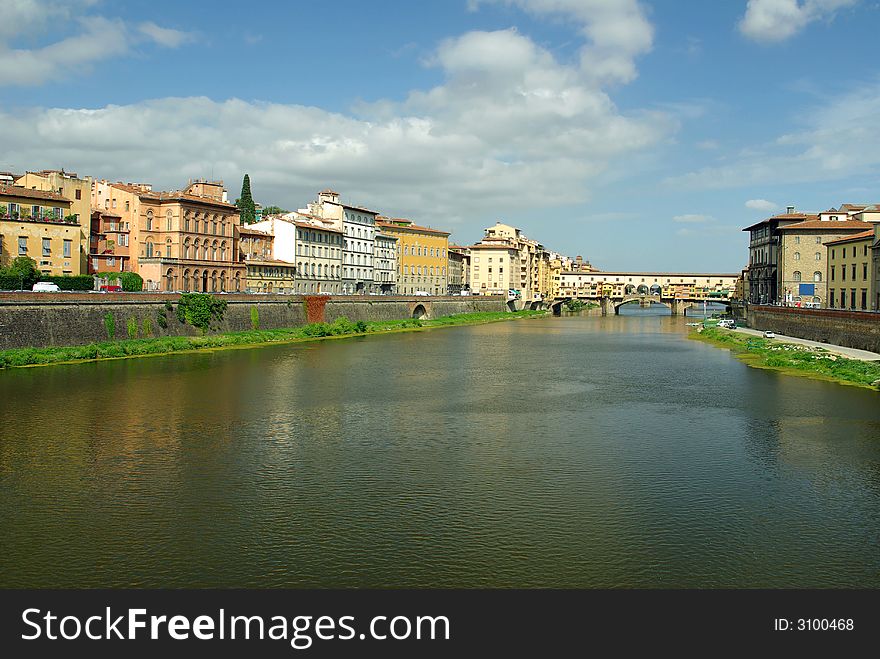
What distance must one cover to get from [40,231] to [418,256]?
76678mm

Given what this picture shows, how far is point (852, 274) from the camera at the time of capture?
7162 centimetres

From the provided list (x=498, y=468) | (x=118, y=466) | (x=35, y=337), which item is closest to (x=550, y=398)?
(x=498, y=468)

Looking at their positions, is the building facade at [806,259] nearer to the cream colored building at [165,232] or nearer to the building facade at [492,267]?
the cream colored building at [165,232]

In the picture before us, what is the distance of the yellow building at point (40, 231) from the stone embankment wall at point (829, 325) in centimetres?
5797

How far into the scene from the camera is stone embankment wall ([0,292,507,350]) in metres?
47.3

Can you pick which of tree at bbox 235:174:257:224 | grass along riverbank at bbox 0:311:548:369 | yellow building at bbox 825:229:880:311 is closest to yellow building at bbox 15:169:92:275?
grass along riverbank at bbox 0:311:548:369

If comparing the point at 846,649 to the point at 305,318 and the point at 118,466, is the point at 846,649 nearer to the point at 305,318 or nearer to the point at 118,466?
the point at 118,466

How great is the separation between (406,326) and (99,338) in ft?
151

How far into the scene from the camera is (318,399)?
36.7 m

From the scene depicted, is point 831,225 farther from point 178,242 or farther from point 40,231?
point 40,231

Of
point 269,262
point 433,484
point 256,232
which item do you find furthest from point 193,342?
point 433,484

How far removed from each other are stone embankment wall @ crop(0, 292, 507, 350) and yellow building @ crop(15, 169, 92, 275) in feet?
34.4

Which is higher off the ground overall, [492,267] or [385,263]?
[492,267]

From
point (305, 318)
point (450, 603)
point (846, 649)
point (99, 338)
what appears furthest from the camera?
point (305, 318)
